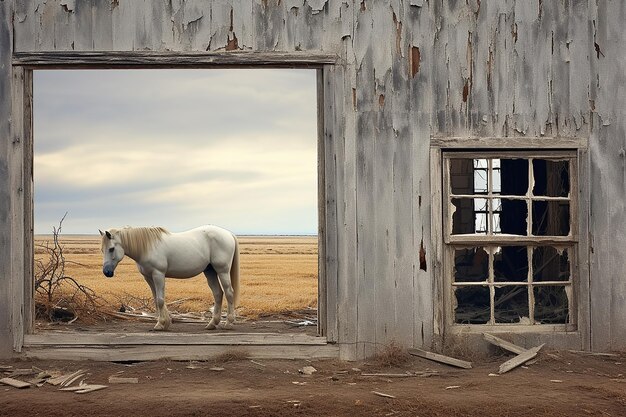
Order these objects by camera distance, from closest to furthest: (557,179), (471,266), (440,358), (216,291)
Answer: (440,358)
(216,291)
(557,179)
(471,266)

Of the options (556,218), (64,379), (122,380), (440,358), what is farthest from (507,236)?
(64,379)

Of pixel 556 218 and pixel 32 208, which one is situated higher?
pixel 32 208

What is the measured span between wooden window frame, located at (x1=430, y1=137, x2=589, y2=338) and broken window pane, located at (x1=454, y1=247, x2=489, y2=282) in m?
5.89

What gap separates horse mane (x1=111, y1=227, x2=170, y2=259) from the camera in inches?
387

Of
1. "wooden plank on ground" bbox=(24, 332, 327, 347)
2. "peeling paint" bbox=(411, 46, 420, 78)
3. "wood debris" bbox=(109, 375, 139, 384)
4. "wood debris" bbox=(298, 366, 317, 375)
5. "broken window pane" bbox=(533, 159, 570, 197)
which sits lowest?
"wood debris" bbox=(298, 366, 317, 375)

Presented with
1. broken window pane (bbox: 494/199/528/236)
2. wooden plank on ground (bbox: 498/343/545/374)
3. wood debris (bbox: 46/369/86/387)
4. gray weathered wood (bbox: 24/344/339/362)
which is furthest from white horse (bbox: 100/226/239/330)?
broken window pane (bbox: 494/199/528/236)

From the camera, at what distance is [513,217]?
1354 cm

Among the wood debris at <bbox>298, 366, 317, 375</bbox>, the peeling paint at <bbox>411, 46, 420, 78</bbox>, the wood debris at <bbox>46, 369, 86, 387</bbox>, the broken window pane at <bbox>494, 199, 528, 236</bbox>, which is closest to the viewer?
the wood debris at <bbox>46, 369, 86, 387</bbox>

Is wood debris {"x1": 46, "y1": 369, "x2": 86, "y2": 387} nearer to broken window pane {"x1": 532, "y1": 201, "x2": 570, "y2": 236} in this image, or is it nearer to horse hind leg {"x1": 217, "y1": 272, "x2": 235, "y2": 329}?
horse hind leg {"x1": 217, "y1": 272, "x2": 235, "y2": 329}

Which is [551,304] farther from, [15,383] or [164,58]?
[15,383]

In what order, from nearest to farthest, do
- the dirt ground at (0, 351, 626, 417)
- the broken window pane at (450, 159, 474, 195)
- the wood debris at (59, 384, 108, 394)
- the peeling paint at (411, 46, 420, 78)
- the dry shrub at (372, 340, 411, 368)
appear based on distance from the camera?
the dirt ground at (0, 351, 626, 417), the wood debris at (59, 384, 108, 394), the dry shrub at (372, 340, 411, 368), the peeling paint at (411, 46, 420, 78), the broken window pane at (450, 159, 474, 195)

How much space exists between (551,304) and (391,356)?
14.9 ft

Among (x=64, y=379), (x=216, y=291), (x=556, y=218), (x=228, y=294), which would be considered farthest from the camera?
(x=556, y=218)

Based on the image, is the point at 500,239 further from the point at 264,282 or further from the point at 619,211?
the point at 264,282
